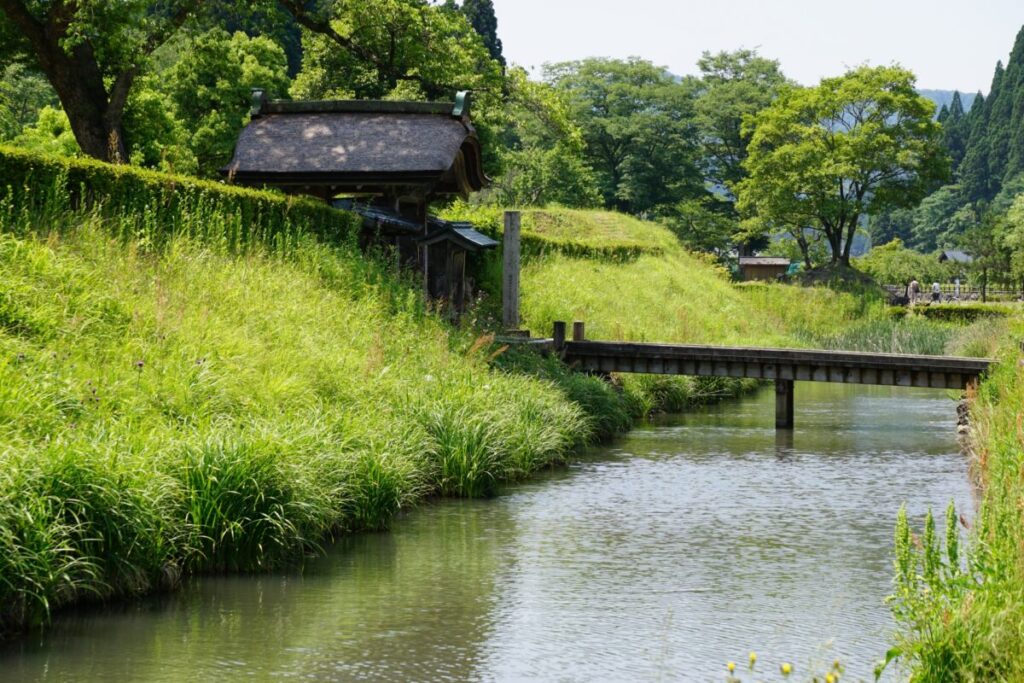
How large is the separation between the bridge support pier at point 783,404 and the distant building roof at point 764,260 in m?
49.6

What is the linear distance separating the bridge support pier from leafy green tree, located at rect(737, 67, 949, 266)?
33.9m

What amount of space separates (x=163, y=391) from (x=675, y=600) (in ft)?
18.2

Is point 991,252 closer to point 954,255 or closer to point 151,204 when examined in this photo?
point 954,255

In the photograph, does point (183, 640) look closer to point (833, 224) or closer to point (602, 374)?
point (602, 374)

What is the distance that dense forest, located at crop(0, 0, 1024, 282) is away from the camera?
78.9 feet

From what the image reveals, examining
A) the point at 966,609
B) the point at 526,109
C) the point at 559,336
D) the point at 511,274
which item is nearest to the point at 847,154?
the point at 526,109

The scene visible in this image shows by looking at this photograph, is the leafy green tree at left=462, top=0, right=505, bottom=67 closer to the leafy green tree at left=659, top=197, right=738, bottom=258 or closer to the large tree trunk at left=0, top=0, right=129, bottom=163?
the leafy green tree at left=659, top=197, right=738, bottom=258

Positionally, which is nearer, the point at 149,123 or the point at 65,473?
the point at 65,473

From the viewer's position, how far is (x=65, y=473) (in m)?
9.17

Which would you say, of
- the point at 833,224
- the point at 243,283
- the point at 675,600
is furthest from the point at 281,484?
the point at 833,224

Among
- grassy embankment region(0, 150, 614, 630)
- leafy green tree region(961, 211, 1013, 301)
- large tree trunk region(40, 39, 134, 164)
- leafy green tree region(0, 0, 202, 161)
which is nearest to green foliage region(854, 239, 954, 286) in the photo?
leafy green tree region(961, 211, 1013, 301)

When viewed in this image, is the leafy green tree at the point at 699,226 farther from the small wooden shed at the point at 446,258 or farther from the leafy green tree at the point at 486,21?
the small wooden shed at the point at 446,258

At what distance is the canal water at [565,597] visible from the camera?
327 inches

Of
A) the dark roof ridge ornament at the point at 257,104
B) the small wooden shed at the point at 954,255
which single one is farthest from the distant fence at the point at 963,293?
the dark roof ridge ornament at the point at 257,104
